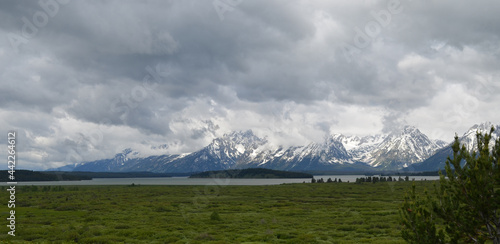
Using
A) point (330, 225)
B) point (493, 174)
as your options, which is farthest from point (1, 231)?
point (493, 174)

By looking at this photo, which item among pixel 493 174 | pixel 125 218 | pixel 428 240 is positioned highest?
pixel 493 174

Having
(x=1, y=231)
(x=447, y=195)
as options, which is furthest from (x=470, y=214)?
(x=1, y=231)

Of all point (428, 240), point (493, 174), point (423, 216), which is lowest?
point (428, 240)

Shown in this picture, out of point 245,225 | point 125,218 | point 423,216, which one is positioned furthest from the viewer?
point 125,218

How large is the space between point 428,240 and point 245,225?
130 ft

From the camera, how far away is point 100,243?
3947cm

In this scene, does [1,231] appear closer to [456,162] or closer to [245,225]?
[245,225]

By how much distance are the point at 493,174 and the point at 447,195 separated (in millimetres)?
2604

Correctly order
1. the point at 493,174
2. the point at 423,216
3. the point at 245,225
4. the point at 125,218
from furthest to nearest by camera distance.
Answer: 1. the point at 125,218
2. the point at 245,225
3. the point at 423,216
4. the point at 493,174

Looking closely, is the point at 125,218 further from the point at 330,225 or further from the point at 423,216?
the point at 423,216

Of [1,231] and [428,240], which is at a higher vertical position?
[428,240]

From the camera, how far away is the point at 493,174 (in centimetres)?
1644

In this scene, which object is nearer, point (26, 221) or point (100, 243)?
point (100, 243)

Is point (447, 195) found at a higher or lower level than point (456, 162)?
lower
